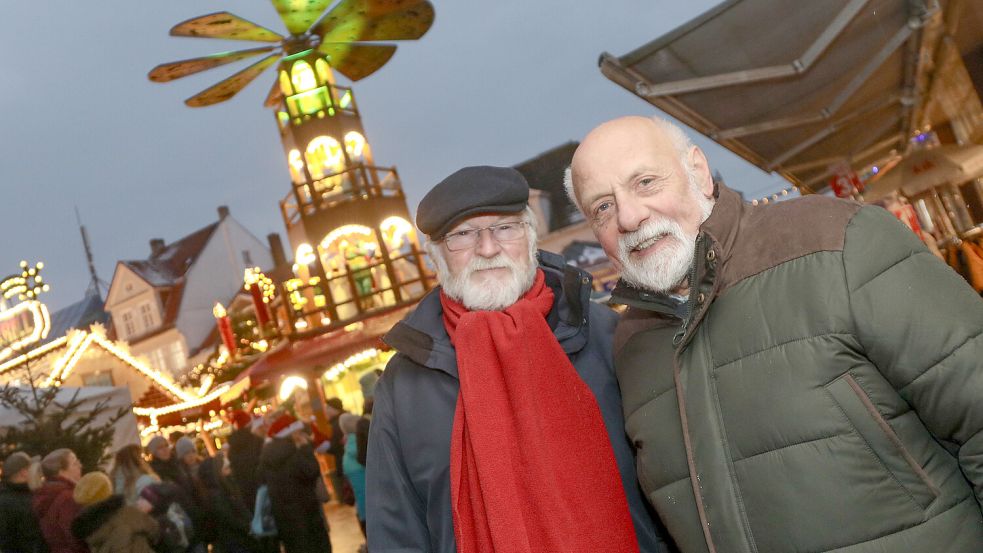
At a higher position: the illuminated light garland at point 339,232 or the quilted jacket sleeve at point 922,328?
the illuminated light garland at point 339,232

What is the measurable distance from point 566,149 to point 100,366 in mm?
27290

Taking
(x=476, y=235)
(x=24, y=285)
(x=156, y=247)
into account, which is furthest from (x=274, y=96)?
(x=156, y=247)

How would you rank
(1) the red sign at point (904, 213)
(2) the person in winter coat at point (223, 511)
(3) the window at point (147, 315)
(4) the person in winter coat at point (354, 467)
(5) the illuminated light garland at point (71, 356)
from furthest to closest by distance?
1. (3) the window at point (147, 315)
2. (5) the illuminated light garland at point (71, 356)
3. (4) the person in winter coat at point (354, 467)
4. (2) the person in winter coat at point (223, 511)
5. (1) the red sign at point (904, 213)

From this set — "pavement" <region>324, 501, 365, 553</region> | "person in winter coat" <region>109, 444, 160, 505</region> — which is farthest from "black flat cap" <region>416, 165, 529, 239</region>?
"pavement" <region>324, 501, 365, 553</region>

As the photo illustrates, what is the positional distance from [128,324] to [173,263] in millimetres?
3703

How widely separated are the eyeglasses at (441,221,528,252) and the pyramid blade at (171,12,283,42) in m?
11.6

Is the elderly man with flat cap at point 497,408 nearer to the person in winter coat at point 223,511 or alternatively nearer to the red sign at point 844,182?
the person in winter coat at point 223,511

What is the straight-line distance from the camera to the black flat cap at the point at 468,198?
2459 mm

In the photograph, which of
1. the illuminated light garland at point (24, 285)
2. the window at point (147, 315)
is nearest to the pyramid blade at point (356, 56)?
the illuminated light garland at point (24, 285)

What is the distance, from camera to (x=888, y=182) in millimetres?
6746

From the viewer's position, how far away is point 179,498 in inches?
250

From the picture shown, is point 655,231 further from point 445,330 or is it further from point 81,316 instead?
point 81,316

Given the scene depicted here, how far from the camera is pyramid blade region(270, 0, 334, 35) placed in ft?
51.5

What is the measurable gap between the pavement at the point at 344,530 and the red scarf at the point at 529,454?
693cm
